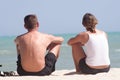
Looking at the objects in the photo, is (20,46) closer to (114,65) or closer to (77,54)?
(77,54)

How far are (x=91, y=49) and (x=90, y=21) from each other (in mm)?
434

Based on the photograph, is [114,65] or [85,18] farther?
[114,65]

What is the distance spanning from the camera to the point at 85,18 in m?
6.98

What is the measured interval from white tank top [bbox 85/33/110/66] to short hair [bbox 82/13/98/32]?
0.16m

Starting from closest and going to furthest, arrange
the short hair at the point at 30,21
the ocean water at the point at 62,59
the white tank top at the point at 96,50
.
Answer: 1. the short hair at the point at 30,21
2. the white tank top at the point at 96,50
3. the ocean water at the point at 62,59

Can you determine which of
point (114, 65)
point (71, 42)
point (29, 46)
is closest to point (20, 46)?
point (29, 46)

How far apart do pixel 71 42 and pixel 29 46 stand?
74cm

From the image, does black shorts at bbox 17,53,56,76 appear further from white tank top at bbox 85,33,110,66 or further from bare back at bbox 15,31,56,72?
white tank top at bbox 85,33,110,66

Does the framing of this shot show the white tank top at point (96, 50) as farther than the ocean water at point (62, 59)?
No

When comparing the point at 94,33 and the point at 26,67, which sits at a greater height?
the point at 94,33

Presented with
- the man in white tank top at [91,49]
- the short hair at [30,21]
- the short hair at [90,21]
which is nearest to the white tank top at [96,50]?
the man in white tank top at [91,49]

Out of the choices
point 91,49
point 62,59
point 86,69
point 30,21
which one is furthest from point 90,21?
point 62,59

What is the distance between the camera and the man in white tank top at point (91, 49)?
6.94m

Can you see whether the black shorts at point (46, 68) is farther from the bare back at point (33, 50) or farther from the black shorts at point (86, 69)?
the black shorts at point (86, 69)
